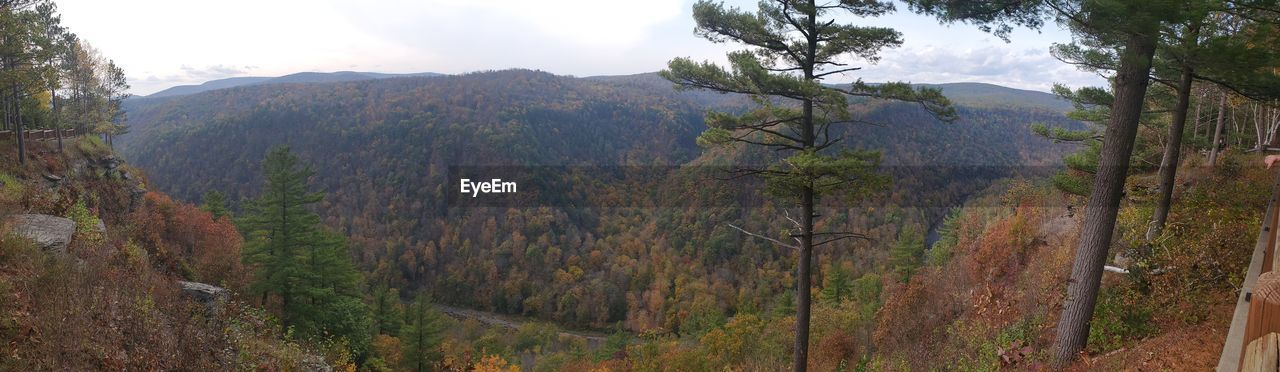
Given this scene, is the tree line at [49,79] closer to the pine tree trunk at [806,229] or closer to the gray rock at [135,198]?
the gray rock at [135,198]

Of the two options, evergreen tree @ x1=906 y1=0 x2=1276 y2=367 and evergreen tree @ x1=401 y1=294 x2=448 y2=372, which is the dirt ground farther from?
evergreen tree @ x1=401 y1=294 x2=448 y2=372

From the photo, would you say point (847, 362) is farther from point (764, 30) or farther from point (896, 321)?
point (764, 30)

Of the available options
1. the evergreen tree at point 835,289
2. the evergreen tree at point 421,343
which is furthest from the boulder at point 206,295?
the evergreen tree at point 835,289

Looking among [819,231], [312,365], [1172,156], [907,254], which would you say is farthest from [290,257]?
[907,254]

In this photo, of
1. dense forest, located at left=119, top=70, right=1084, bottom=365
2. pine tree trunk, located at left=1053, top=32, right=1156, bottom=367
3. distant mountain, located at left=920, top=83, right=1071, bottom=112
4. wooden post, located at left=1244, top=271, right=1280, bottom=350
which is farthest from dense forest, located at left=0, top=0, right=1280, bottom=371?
distant mountain, located at left=920, top=83, right=1071, bottom=112

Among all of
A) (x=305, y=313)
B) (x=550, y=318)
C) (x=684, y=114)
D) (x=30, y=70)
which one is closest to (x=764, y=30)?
(x=305, y=313)

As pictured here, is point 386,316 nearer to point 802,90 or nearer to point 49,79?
point 49,79
